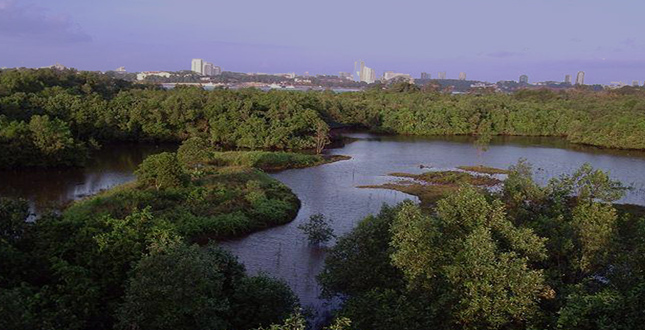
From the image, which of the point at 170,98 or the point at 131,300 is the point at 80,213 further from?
the point at 170,98

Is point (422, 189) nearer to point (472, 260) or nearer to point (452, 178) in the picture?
point (452, 178)

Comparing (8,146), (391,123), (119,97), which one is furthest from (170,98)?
(391,123)

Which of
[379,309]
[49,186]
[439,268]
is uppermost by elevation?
[439,268]

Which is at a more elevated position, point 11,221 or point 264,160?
point 11,221

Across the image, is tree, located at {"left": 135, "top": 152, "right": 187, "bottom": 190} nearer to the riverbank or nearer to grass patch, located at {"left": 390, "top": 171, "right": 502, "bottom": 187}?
the riverbank

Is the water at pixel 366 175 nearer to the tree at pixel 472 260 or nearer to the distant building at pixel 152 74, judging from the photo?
the tree at pixel 472 260

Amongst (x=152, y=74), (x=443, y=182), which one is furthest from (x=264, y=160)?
A: (x=152, y=74)
